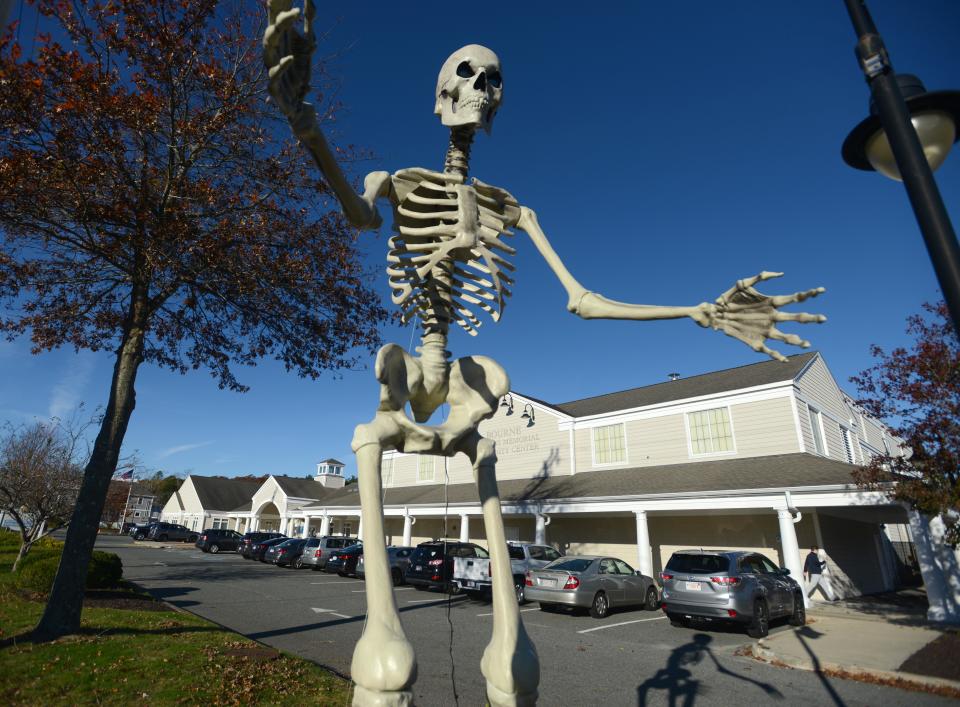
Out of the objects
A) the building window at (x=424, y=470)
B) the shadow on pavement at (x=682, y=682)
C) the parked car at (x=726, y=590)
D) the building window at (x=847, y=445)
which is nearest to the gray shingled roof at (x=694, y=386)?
the building window at (x=847, y=445)

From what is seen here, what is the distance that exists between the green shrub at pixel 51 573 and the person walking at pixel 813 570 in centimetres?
1904

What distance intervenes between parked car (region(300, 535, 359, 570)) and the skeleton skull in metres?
24.0

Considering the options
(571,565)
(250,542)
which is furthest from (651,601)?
(250,542)

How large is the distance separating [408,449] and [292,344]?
32.0 ft

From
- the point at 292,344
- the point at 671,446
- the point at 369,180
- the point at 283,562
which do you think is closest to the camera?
the point at 369,180

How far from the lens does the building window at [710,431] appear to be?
61.8 feet

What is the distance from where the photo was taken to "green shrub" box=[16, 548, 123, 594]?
37.6 feet

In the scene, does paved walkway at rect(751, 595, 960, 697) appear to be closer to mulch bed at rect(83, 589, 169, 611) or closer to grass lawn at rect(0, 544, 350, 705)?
grass lawn at rect(0, 544, 350, 705)

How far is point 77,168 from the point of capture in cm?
835

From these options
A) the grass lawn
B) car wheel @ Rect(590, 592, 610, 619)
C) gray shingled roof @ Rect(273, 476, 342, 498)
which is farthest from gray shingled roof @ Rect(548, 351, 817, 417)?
gray shingled roof @ Rect(273, 476, 342, 498)

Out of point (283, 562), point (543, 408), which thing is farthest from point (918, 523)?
point (283, 562)

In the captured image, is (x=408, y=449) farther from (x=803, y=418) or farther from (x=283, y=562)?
(x=283, y=562)

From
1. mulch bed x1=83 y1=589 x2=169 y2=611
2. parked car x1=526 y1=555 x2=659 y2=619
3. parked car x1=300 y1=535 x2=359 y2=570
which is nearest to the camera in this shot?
mulch bed x1=83 y1=589 x2=169 y2=611

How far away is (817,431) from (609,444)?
7420 millimetres
